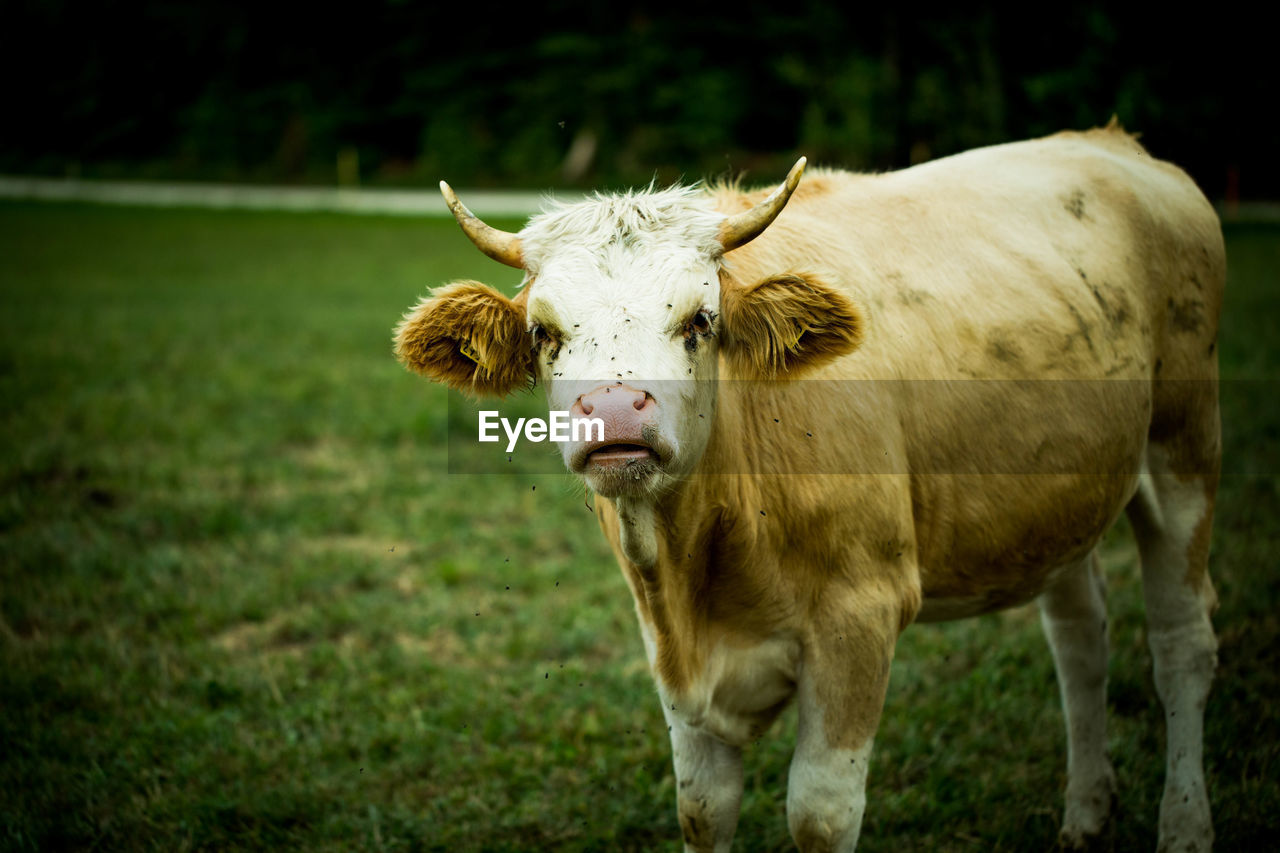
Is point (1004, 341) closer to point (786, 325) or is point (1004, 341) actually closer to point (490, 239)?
point (786, 325)

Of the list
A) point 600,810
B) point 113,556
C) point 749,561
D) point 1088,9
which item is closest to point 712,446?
point 749,561

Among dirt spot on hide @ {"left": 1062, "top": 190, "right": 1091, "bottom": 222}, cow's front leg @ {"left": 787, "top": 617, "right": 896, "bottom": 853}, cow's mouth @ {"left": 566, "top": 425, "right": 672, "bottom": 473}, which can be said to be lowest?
cow's front leg @ {"left": 787, "top": 617, "right": 896, "bottom": 853}

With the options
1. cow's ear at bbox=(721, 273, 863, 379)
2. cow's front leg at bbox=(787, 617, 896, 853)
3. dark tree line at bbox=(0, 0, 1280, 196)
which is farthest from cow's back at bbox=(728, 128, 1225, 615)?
dark tree line at bbox=(0, 0, 1280, 196)

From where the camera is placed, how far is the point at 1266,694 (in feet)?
12.5

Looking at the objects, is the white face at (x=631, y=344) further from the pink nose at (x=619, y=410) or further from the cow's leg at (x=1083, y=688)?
the cow's leg at (x=1083, y=688)

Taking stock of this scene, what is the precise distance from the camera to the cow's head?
2.10 m

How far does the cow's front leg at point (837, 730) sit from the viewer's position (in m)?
2.48

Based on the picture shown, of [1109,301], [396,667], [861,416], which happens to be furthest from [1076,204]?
[396,667]

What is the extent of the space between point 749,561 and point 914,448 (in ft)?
1.91

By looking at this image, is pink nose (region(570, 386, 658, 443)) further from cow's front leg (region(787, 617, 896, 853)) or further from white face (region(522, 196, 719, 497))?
cow's front leg (region(787, 617, 896, 853))

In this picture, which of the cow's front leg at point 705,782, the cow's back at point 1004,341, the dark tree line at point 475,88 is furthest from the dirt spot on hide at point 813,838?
the dark tree line at point 475,88

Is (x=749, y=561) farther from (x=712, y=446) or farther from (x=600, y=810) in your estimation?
(x=600, y=810)

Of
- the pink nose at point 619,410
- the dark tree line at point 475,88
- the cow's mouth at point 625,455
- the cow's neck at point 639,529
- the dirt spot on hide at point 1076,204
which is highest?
the dark tree line at point 475,88

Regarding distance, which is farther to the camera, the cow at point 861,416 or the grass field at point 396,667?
the grass field at point 396,667
